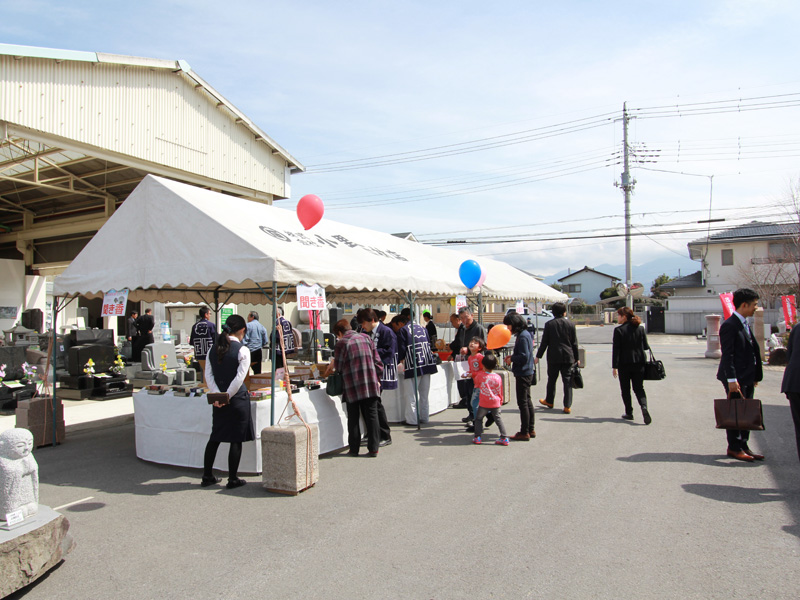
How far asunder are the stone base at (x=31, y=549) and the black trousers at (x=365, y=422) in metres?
3.29

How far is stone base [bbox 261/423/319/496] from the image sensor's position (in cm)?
511

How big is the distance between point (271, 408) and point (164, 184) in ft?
10.6

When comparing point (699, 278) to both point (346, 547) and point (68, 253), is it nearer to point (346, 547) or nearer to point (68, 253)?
point (68, 253)

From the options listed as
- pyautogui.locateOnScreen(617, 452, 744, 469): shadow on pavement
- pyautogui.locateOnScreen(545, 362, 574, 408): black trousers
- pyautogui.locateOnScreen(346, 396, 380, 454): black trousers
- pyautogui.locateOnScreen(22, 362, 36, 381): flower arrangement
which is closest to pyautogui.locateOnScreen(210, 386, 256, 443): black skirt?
pyautogui.locateOnScreen(346, 396, 380, 454): black trousers

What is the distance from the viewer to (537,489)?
524 centimetres

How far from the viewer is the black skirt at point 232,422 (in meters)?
5.33

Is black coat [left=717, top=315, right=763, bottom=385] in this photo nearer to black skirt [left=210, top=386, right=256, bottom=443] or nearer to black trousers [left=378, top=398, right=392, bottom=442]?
black trousers [left=378, top=398, right=392, bottom=442]

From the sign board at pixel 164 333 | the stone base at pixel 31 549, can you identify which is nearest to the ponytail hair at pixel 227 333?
the stone base at pixel 31 549

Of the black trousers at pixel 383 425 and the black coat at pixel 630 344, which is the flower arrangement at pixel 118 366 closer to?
the black trousers at pixel 383 425

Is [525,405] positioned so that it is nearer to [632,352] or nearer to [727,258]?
[632,352]

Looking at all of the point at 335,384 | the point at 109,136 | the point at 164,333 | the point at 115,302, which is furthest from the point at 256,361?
the point at 164,333

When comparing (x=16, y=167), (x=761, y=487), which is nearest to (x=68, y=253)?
(x=16, y=167)

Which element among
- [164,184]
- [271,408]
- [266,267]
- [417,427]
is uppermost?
[164,184]

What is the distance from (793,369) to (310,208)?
5581 millimetres
